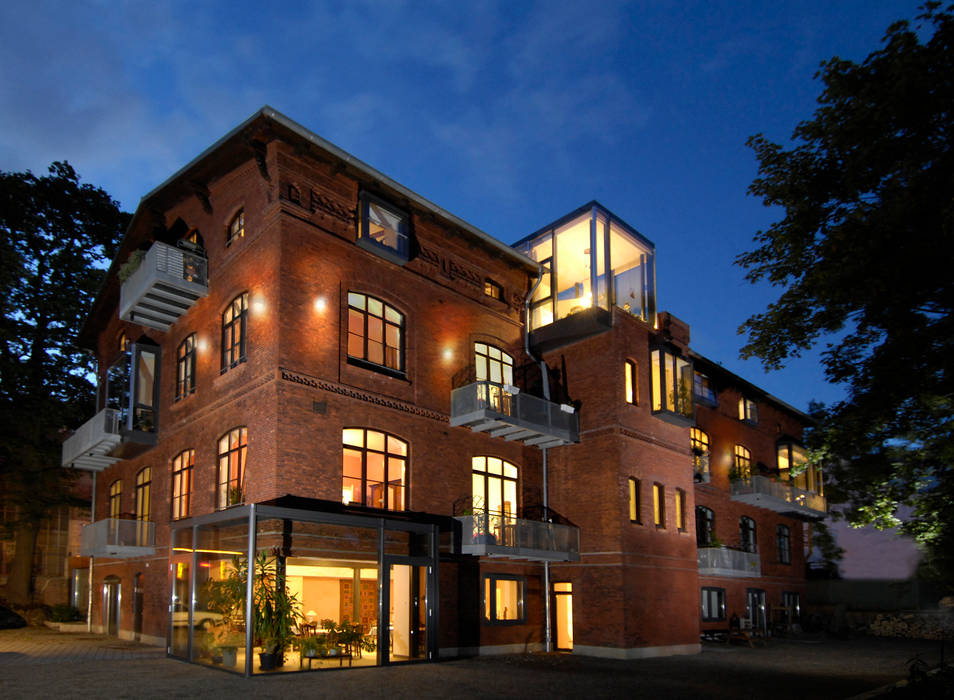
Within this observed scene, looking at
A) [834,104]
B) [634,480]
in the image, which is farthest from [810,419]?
[834,104]

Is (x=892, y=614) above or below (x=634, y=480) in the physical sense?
below

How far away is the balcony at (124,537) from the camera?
2206 cm

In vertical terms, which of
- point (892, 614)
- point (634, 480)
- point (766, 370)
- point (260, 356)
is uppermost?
point (260, 356)

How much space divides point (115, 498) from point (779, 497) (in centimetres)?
2543

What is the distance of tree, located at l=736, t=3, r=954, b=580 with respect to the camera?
9.85m

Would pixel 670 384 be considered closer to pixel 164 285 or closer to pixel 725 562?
pixel 725 562

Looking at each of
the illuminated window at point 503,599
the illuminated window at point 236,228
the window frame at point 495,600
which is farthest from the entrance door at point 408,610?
the illuminated window at point 236,228

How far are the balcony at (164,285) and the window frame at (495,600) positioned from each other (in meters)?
10.9

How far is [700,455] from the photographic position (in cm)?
2909

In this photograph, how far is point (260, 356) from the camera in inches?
703

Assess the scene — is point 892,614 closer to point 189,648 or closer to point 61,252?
point 189,648

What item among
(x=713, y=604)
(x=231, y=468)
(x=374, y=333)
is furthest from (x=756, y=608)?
(x=231, y=468)

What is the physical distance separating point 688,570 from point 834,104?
16.4m

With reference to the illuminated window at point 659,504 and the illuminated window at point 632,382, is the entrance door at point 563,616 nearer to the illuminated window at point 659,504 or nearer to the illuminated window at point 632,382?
the illuminated window at point 659,504
